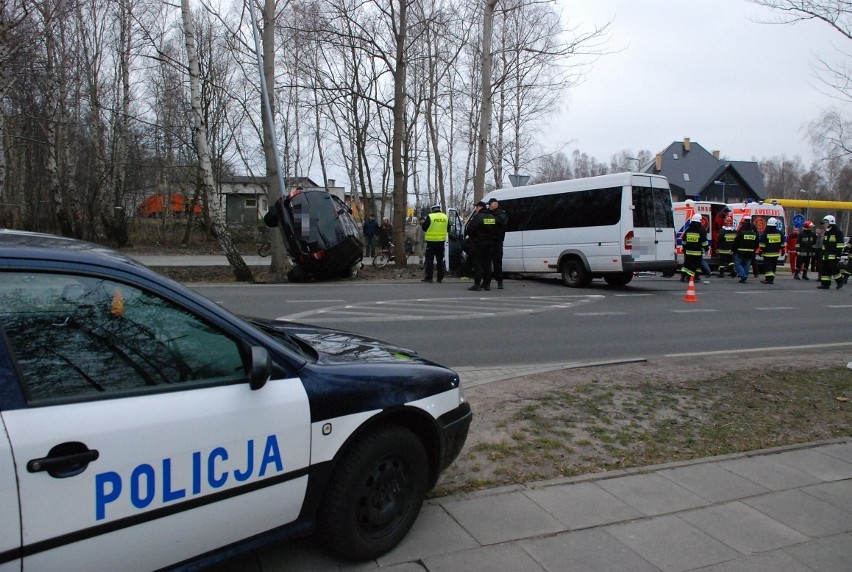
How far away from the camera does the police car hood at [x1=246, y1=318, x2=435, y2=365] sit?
130 inches

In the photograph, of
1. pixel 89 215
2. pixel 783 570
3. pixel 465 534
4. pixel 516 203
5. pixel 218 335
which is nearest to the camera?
pixel 218 335

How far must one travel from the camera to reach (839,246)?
18344mm

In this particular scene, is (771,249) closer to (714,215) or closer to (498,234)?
(714,215)

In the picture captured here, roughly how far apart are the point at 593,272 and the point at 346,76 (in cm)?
2219

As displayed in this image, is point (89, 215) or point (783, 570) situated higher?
point (89, 215)

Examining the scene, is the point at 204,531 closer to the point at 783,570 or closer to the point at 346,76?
the point at 783,570

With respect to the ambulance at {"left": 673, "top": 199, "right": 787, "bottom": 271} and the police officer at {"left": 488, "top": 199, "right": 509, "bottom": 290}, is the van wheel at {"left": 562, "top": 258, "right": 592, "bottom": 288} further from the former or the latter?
the ambulance at {"left": 673, "top": 199, "right": 787, "bottom": 271}

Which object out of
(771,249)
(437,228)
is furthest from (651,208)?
(771,249)

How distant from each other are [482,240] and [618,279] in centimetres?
425

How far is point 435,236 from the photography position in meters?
16.0

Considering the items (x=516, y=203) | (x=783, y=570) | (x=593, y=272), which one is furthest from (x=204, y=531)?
(x=516, y=203)

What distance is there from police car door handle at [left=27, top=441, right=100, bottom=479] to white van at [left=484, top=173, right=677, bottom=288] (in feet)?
46.1

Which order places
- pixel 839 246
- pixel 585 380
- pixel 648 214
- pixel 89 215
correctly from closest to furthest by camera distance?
1. pixel 585 380
2. pixel 648 214
3. pixel 839 246
4. pixel 89 215

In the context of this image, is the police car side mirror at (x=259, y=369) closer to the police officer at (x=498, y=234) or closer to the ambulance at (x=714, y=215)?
the police officer at (x=498, y=234)
